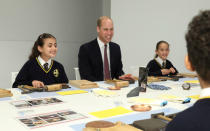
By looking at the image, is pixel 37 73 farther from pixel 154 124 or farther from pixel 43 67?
pixel 154 124

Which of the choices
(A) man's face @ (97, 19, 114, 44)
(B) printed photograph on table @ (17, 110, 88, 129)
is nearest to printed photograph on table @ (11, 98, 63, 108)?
(B) printed photograph on table @ (17, 110, 88, 129)

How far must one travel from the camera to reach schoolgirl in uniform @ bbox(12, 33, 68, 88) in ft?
8.48

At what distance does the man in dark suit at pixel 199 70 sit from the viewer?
62cm

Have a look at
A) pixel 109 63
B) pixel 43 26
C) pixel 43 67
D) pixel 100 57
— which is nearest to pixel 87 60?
A: pixel 100 57

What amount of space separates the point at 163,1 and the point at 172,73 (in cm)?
185

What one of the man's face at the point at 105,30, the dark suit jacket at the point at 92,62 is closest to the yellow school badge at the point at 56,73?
the dark suit jacket at the point at 92,62

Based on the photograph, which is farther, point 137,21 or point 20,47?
point 137,21

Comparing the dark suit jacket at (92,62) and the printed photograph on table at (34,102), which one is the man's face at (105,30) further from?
the printed photograph on table at (34,102)

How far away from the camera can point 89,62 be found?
10.4ft

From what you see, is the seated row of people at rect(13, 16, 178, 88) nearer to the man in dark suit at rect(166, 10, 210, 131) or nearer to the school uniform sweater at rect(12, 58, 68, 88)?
the school uniform sweater at rect(12, 58, 68, 88)

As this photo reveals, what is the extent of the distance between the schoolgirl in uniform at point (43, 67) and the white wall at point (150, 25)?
2534 millimetres

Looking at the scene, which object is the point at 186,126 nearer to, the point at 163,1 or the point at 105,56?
the point at 105,56

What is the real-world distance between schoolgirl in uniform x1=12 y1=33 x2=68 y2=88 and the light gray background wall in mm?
1976

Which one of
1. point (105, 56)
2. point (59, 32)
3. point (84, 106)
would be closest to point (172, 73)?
point (105, 56)
